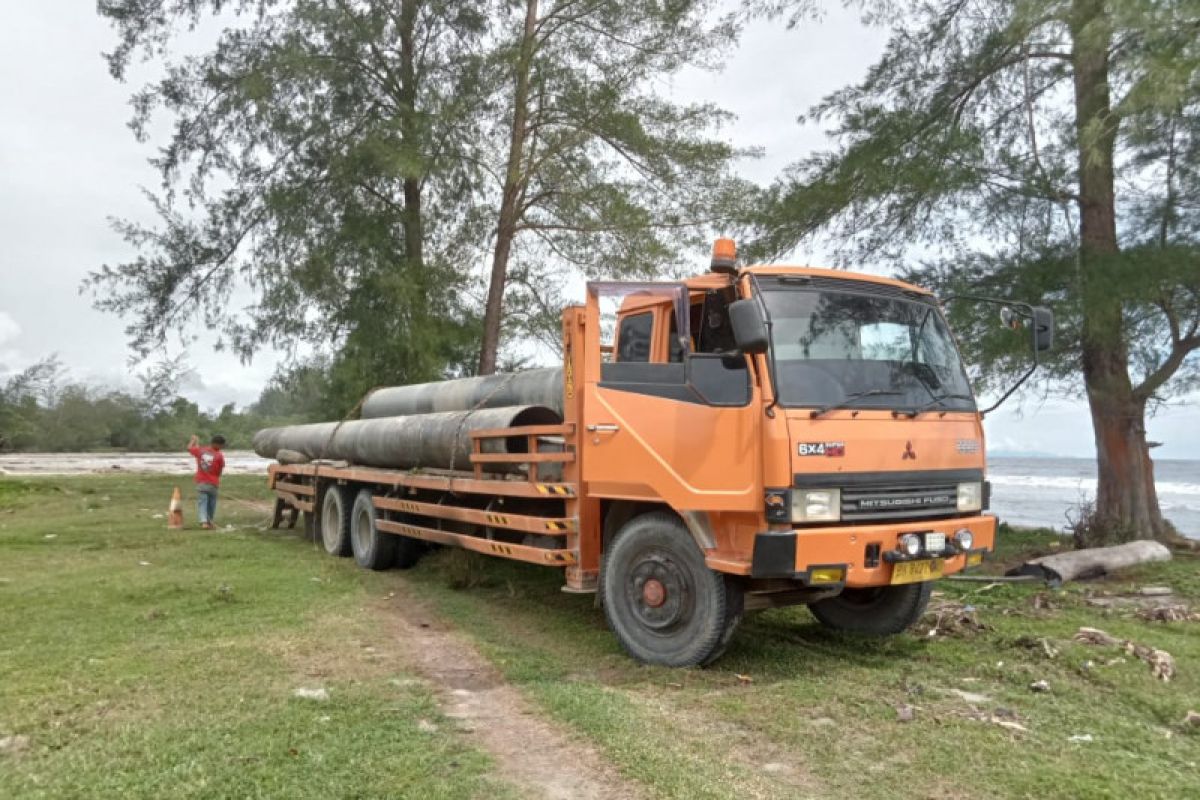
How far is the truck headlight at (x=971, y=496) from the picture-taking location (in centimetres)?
566

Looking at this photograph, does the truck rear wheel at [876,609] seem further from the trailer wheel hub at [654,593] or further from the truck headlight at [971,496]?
the trailer wheel hub at [654,593]

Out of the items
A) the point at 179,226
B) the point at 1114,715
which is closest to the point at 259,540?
the point at 179,226

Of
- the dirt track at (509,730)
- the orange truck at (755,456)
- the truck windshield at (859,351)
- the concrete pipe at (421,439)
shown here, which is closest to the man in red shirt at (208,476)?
the concrete pipe at (421,439)

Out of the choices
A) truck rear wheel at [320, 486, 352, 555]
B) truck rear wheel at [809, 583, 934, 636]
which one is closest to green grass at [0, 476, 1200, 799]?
truck rear wheel at [809, 583, 934, 636]

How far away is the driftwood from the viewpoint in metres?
8.51

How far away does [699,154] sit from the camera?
15.7 metres

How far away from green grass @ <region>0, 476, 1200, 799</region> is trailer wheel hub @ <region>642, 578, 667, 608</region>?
1.42ft

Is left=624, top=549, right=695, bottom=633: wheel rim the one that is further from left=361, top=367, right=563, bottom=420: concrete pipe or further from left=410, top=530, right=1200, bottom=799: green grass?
left=361, top=367, right=563, bottom=420: concrete pipe

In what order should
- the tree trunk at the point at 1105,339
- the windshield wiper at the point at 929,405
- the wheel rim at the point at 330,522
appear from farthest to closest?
1. the wheel rim at the point at 330,522
2. the tree trunk at the point at 1105,339
3. the windshield wiper at the point at 929,405

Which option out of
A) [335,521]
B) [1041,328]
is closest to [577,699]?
[1041,328]

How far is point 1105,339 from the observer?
30.5 feet

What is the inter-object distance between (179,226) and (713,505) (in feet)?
54.1

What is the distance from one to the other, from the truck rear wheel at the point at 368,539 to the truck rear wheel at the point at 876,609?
16.5 ft

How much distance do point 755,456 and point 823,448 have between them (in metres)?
0.40
